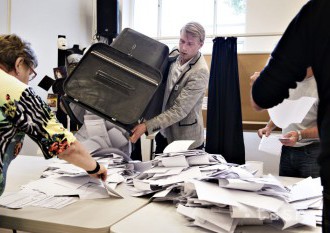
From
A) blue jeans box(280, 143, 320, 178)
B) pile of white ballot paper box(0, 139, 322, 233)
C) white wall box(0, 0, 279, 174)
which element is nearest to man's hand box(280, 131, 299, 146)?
blue jeans box(280, 143, 320, 178)

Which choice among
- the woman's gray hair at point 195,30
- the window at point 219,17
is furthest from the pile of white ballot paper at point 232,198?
the window at point 219,17

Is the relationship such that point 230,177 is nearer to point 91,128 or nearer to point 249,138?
point 91,128

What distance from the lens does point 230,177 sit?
1.01 m

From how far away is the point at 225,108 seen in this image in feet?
7.59

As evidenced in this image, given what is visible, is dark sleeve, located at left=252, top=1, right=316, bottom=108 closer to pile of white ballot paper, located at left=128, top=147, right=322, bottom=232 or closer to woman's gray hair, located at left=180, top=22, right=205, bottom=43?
pile of white ballot paper, located at left=128, top=147, right=322, bottom=232

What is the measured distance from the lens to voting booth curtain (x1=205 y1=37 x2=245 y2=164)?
2297mm

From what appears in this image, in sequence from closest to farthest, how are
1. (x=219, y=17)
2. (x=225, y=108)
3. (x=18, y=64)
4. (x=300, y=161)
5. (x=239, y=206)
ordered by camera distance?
(x=239, y=206) < (x=18, y=64) < (x=300, y=161) < (x=225, y=108) < (x=219, y=17)

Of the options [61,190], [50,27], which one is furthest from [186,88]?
[50,27]

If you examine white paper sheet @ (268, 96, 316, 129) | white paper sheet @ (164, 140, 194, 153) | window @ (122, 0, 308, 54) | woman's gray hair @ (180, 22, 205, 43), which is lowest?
white paper sheet @ (164, 140, 194, 153)

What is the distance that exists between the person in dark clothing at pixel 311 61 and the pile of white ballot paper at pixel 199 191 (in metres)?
0.24

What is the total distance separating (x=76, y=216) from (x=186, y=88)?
42.4 inches

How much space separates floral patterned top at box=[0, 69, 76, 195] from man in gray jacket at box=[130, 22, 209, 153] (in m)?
0.89

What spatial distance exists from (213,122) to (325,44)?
1669 millimetres

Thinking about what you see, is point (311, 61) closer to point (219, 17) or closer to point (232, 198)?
point (232, 198)
